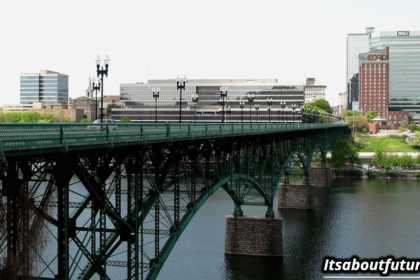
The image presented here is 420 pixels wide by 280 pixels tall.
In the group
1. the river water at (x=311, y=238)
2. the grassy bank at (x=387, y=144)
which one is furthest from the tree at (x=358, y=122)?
the river water at (x=311, y=238)

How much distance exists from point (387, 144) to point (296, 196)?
83.3m

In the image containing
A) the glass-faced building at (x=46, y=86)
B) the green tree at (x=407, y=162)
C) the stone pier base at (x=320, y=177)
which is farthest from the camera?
the glass-faced building at (x=46, y=86)

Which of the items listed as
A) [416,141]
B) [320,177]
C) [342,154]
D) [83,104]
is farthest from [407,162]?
[83,104]

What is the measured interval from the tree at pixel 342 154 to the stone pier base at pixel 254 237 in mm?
71229

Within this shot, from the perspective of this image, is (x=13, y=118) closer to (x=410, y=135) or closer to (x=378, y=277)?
(x=378, y=277)

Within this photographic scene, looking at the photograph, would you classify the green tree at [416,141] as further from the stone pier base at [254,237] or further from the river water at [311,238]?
the stone pier base at [254,237]

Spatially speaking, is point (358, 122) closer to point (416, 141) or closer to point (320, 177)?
point (416, 141)

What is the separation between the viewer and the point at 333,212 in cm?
6762

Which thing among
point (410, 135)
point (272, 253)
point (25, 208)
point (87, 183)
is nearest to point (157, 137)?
point (87, 183)

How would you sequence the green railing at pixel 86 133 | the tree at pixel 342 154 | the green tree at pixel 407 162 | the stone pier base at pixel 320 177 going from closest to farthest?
1. the green railing at pixel 86 133
2. the stone pier base at pixel 320 177
3. the green tree at pixel 407 162
4. the tree at pixel 342 154

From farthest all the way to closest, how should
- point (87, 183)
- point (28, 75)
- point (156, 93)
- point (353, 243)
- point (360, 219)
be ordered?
point (28, 75), point (360, 219), point (353, 243), point (156, 93), point (87, 183)

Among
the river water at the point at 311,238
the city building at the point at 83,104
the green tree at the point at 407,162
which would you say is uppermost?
the city building at the point at 83,104

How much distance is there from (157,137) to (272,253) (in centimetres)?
2599

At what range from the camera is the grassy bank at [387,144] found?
449 feet
